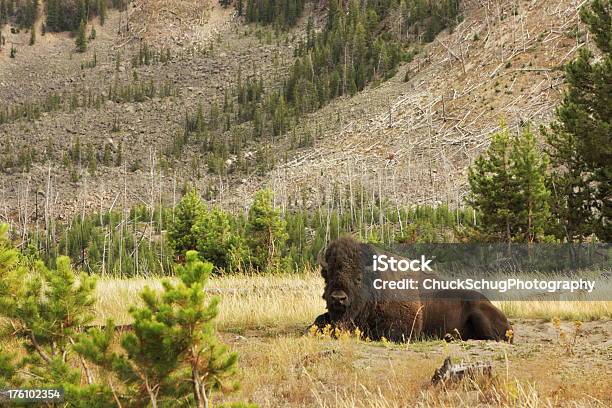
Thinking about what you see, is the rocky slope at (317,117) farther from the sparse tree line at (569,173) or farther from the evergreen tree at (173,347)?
the evergreen tree at (173,347)

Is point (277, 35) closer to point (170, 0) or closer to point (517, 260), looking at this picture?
point (170, 0)

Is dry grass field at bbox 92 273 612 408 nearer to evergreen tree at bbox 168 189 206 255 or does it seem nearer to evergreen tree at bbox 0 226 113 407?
evergreen tree at bbox 0 226 113 407

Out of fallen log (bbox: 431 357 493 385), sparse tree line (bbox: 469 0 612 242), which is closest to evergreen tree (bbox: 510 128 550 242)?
sparse tree line (bbox: 469 0 612 242)

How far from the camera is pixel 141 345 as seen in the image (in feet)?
9.45

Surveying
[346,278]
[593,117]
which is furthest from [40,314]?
[593,117]

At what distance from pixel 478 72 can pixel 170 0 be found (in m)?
83.7

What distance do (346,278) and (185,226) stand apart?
81.8ft

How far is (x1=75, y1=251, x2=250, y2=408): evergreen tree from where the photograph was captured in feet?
9.17

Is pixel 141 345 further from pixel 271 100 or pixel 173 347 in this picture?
pixel 271 100

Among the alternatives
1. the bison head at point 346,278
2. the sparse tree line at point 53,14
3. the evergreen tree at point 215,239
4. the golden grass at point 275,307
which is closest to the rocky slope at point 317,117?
the sparse tree line at point 53,14

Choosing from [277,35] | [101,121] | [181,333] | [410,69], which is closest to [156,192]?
[101,121]

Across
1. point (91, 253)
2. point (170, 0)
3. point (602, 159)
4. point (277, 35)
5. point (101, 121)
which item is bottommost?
point (91, 253)

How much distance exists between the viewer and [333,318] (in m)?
6.80

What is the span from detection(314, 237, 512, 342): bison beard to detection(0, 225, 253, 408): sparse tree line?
131 inches
